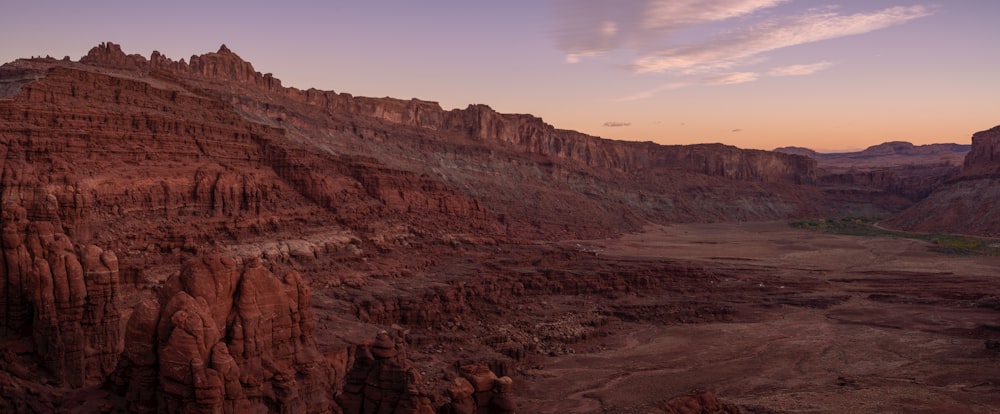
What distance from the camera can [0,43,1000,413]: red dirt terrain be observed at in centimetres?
1409

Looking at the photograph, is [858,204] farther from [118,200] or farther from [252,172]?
[118,200]

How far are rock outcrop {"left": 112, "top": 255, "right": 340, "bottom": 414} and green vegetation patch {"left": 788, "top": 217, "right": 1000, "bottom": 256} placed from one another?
245 ft

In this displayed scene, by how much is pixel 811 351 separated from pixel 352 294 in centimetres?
2259

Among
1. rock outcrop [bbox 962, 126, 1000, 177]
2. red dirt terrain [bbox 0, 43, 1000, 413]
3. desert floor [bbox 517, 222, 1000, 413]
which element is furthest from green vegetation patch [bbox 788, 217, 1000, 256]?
rock outcrop [bbox 962, 126, 1000, 177]

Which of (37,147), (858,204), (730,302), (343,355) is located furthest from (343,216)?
(858,204)

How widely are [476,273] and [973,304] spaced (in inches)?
1222

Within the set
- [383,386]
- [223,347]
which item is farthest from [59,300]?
[383,386]

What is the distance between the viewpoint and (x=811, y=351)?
32.0 metres

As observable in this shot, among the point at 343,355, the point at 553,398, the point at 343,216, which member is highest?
the point at 343,216

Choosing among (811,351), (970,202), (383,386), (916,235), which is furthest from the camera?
(970,202)

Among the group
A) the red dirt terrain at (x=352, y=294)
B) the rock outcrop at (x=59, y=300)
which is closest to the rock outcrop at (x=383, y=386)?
the red dirt terrain at (x=352, y=294)

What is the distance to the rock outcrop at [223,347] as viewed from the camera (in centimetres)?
1198

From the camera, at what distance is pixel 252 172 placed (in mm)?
41625

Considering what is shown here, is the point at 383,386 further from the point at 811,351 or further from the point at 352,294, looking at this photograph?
the point at 811,351
